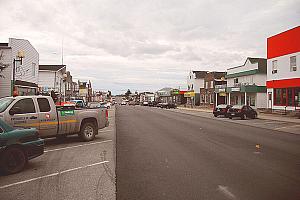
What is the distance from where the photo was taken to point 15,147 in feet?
24.3

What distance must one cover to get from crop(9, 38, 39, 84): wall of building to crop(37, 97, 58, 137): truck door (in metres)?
20.2

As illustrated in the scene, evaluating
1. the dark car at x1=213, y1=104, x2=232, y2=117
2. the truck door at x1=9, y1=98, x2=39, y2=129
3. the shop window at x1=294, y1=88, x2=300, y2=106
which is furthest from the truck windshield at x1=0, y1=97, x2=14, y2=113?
the shop window at x1=294, y1=88, x2=300, y2=106

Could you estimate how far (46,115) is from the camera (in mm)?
10758

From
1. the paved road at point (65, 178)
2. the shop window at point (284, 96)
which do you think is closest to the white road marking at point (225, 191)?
the paved road at point (65, 178)

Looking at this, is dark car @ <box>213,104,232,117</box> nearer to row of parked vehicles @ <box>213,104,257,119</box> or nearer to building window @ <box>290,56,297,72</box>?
row of parked vehicles @ <box>213,104,257,119</box>

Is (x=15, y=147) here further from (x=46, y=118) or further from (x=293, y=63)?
(x=293, y=63)

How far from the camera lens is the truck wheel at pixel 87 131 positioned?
495 inches

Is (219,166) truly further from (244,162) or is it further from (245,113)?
(245,113)

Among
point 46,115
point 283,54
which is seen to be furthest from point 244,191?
point 283,54

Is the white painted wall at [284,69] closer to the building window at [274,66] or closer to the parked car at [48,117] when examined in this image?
the building window at [274,66]

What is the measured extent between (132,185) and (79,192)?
1134 millimetres

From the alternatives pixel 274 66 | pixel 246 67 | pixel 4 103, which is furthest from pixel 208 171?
pixel 246 67

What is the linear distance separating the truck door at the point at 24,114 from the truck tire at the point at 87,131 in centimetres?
244

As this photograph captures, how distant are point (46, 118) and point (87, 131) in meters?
2.41
